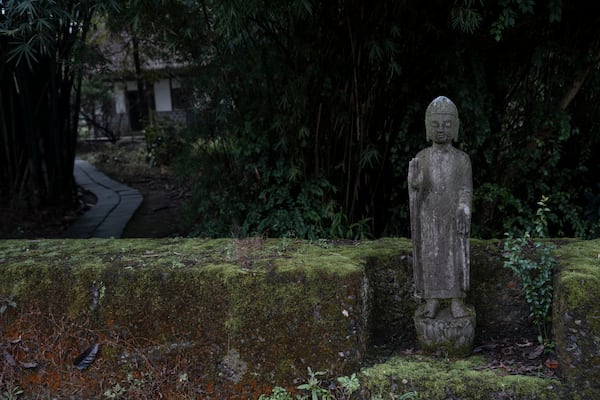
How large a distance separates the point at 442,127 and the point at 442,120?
37mm

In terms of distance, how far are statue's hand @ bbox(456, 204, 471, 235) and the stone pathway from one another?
3924 millimetres

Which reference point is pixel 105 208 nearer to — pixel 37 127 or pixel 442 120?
pixel 37 127

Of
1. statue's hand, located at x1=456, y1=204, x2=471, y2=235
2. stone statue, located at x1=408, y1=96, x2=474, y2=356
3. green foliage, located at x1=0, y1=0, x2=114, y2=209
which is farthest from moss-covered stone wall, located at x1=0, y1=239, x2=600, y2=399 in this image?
green foliage, located at x1=0, y1=0, x2=114, y2=209

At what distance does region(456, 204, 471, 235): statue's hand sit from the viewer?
290 centimetres

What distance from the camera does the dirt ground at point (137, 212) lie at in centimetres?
673

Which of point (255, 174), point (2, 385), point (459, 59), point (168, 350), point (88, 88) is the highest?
point (88, 88)

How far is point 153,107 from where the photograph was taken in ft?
58.1

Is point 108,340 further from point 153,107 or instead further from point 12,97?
point 153,107

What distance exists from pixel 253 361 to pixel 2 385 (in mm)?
1501

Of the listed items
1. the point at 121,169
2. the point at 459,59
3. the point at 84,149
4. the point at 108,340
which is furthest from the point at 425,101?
the point at 84,149

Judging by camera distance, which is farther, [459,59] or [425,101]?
[425,101]

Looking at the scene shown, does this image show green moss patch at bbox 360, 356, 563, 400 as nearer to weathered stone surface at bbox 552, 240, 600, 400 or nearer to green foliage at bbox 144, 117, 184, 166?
weathered stone surface at bbox 552, 240, 600, 400

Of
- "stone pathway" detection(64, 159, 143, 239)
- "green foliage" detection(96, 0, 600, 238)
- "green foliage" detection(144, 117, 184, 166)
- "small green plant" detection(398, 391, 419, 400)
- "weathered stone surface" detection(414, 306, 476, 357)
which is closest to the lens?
"small green plant" detection(398, 391, 419, 400)

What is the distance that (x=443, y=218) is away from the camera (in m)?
2.95
